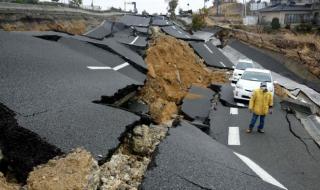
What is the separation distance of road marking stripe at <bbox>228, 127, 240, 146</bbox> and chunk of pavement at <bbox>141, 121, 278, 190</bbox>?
10.1ft

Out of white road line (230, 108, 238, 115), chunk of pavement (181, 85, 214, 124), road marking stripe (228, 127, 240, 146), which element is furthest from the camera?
white road line (230, 108, 238, 115)

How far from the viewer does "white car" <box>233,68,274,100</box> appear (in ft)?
50.4

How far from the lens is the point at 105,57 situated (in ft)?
42.3

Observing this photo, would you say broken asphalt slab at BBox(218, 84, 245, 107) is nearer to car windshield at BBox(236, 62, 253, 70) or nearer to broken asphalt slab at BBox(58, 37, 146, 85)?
car windshield at BBox(236, 62, 253, 70)

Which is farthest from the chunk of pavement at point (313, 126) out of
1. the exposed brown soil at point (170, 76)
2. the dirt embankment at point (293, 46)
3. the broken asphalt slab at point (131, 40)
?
the dirt embankment at point (293, 46)

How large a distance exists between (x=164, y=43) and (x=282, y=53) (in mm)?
15236

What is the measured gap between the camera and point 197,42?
98.6 feet

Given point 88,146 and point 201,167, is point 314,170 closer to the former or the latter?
point 201,167

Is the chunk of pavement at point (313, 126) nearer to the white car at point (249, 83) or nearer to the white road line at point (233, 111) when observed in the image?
the white car at point (249, 83)

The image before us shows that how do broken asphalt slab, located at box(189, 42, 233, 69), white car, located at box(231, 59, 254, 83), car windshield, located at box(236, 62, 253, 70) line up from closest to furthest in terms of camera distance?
1. white car, located at box(231, 59, 254, 83)
2. car windshield, located at box(236, 62, 253, 70)
3. broken asphalt slab, located at box(189, 42, 233, 69)

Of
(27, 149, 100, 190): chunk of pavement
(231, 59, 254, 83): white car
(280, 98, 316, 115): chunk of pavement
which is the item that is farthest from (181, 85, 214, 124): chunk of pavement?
(27, 149, 100, 190): chunk of pavement

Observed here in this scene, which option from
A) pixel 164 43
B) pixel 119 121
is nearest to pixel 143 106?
pixel 119 121

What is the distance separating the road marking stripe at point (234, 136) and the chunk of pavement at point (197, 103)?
1035 mm

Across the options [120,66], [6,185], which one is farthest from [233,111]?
[6,185]
